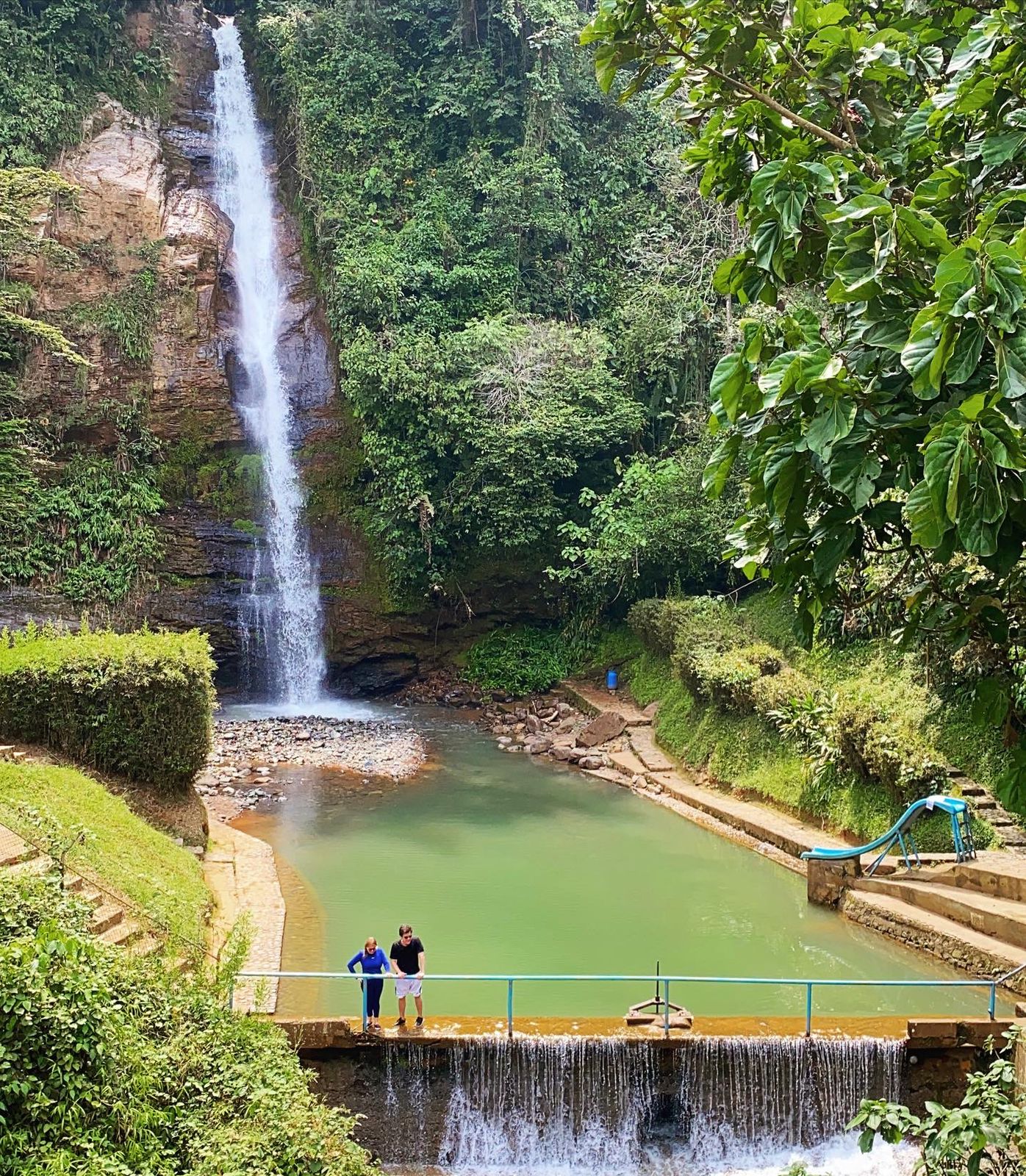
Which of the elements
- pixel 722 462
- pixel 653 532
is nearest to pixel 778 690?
pixel 653 532

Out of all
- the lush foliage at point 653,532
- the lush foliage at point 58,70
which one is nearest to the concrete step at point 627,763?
the lush foliage at point 653,532

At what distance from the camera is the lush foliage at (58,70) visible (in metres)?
23.3

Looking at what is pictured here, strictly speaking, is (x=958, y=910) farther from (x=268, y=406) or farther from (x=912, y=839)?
(x=268, y=406)

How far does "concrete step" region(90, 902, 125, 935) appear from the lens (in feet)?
27.5

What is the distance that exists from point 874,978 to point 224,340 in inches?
812

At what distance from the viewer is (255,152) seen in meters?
27.8

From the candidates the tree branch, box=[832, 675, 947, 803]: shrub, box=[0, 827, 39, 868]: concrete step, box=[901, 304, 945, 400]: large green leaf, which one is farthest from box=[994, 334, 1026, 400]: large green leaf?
box=[832, 675, 947, 803]: shrub

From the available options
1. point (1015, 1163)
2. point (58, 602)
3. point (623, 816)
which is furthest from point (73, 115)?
point (1015, 1163)

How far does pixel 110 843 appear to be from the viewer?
1001 cm

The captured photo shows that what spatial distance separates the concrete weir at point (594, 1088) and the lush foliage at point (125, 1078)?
1162mm

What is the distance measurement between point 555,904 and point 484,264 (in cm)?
1803

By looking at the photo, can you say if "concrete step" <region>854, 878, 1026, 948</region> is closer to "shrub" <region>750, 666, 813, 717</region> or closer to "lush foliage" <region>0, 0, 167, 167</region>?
"shrub" <region>750, 666, 813, 717</region>

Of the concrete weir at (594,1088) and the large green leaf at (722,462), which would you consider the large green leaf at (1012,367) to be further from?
the concrete weir at (594,1088)

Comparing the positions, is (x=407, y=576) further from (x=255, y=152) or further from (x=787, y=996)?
(x=787, y=996)
